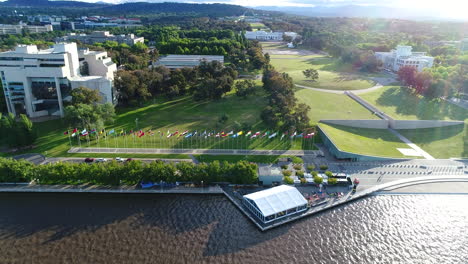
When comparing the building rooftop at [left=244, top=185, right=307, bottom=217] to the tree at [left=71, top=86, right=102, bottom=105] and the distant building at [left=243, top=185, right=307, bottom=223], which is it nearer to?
the distant building at [left=243, top=185, right=307, bottom=223]

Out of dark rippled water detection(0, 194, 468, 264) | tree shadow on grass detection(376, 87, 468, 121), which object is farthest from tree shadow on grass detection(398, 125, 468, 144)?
dark rippled water detection(0, 194, 468, 264)

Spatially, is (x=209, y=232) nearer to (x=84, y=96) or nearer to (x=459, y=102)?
(x=84, y=96)

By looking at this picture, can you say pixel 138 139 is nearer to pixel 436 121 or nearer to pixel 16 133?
pixel 16 133

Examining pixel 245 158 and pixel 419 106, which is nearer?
pixel 245 158

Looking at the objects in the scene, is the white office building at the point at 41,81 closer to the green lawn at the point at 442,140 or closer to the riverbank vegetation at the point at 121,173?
the riverbank vegetation at the point at 121,173

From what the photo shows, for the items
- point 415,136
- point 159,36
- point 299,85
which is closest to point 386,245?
point 415,136

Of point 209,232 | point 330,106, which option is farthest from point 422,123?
point 209,232

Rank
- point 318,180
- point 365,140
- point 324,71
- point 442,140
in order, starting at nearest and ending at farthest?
point 318,180 < point 365,140 < point 442,140 < point 324,71

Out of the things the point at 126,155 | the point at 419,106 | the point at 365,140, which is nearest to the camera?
the point at 126,155
